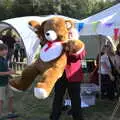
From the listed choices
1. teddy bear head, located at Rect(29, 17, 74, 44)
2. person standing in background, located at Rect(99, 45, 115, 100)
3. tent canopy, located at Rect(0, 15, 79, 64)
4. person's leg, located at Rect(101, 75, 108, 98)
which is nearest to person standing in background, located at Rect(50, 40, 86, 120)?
teddy bear head, located at Rect(29, 17, 74, 44)

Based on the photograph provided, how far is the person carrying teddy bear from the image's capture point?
282 inches

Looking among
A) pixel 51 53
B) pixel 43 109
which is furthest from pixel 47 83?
pixel 43 109

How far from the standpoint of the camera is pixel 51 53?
Answer: 7.16 m

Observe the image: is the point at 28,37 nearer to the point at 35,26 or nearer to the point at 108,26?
the point at 108,26

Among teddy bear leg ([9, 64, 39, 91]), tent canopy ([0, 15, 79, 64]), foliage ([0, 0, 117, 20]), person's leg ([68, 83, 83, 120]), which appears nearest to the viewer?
person's leg ([68, 83, 83, 120])

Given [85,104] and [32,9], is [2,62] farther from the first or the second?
[32,9]

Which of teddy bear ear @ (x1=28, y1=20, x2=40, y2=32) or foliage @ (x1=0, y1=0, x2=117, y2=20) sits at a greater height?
foliage @ (x1=0, y1=0, x2=117, y2=20)

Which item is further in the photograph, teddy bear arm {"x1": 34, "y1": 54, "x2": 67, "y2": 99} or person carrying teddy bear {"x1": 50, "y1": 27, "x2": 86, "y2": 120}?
person carrying teddy bear {"x1": 50, "y1": 27, "x2": 86, "y2": 120}

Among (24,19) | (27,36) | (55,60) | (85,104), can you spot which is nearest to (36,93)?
(55,60)

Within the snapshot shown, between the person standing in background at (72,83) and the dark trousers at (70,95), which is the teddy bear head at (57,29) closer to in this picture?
the person standing in background at (72,83)

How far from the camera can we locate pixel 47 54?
7.22 metres

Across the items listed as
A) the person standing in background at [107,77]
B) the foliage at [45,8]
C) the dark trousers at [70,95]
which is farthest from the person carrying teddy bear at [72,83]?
the foliage at [45,8]

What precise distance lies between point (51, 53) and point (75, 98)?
89 cm

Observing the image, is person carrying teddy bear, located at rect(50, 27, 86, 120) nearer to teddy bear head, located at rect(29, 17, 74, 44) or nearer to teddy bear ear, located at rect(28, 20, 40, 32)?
teddy bear head, located at rect(29, 17, 74, 44)
